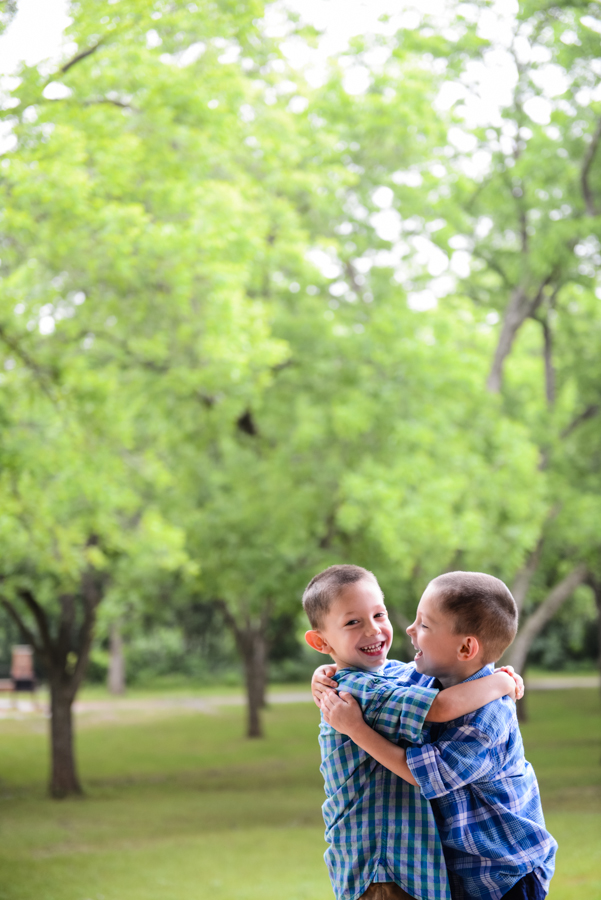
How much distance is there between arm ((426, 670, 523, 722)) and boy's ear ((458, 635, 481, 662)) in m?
0.06

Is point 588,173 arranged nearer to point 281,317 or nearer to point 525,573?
point 281,317

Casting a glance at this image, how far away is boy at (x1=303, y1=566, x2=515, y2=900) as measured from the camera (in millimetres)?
2100

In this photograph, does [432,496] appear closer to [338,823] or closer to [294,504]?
[294,504]

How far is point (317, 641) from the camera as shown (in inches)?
94.8

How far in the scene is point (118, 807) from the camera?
47.2 feet

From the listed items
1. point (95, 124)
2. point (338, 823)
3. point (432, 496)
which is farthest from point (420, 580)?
point (338, 823)

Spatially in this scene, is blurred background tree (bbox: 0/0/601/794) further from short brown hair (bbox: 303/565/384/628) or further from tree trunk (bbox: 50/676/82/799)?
short brown hair (bbox: 303/565/384/628)

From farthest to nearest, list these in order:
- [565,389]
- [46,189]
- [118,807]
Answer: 1. [565,389]
2. [118,807]
3. [46,189]

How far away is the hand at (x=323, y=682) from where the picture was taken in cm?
226

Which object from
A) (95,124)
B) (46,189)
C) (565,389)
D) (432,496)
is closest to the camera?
(46,189)

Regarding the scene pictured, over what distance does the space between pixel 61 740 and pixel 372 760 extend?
46.5ft

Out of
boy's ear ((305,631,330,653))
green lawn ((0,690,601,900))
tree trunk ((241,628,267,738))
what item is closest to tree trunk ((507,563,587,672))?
green lawn ((0,690,601,900))

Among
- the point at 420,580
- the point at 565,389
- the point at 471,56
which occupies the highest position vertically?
the point at 471,56

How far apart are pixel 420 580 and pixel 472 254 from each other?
5521 mm
